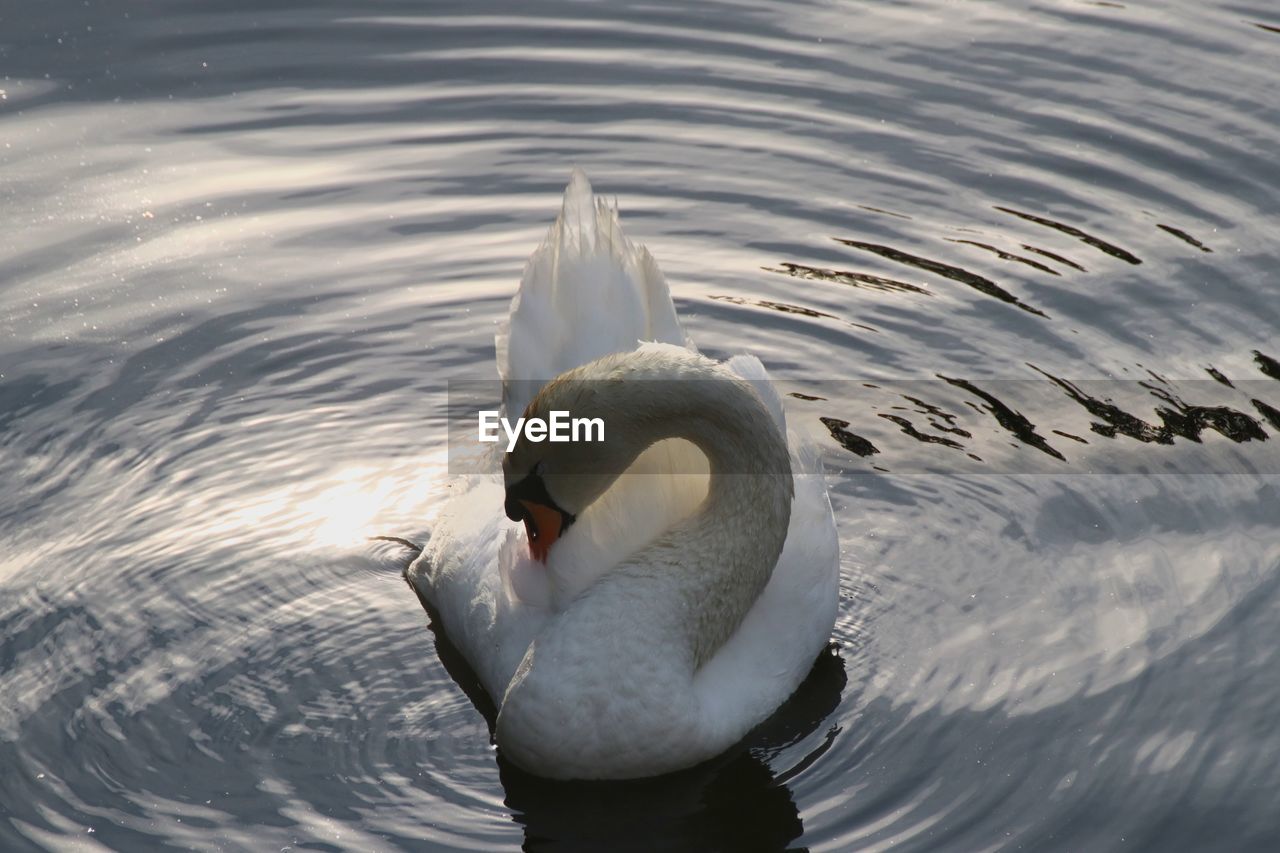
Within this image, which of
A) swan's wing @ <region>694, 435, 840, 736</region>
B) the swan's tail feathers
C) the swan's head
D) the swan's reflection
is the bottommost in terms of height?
the swan's reflection

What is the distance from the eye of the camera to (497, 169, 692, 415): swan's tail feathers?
24.6 feet

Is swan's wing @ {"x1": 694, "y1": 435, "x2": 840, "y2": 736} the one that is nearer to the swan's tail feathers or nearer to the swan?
the swan

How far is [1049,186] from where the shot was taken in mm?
10930

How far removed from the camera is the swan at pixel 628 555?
641 centimetres

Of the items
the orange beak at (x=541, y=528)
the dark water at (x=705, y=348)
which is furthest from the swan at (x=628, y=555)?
the dark water at (x=705, y=348)

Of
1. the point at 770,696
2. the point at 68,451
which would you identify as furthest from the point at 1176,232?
the point at 68,451

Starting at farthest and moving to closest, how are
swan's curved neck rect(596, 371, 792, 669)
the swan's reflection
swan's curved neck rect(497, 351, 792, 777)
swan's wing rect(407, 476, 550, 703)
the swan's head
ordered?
swan's wing rect(407, 476, 550, 703), swan's curved neck rect(596, 371, 792, 669), the swan's head, swan's curved neck rect(497, 351, 792, 777), the swan's reflection

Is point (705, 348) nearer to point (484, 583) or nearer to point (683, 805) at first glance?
point (484, 583)

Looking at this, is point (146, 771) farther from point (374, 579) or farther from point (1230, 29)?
point (1230, 29)

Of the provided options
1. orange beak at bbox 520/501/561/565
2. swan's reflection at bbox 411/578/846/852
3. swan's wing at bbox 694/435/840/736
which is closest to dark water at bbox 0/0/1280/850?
swan's reflection at bbox 411/578/846/852

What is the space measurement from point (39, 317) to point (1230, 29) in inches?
323

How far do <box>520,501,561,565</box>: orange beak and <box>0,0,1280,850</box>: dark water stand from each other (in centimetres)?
68

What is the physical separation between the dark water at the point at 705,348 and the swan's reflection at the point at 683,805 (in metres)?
0.02

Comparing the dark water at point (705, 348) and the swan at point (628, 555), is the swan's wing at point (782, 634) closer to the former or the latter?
the swan at point (628, 555)
